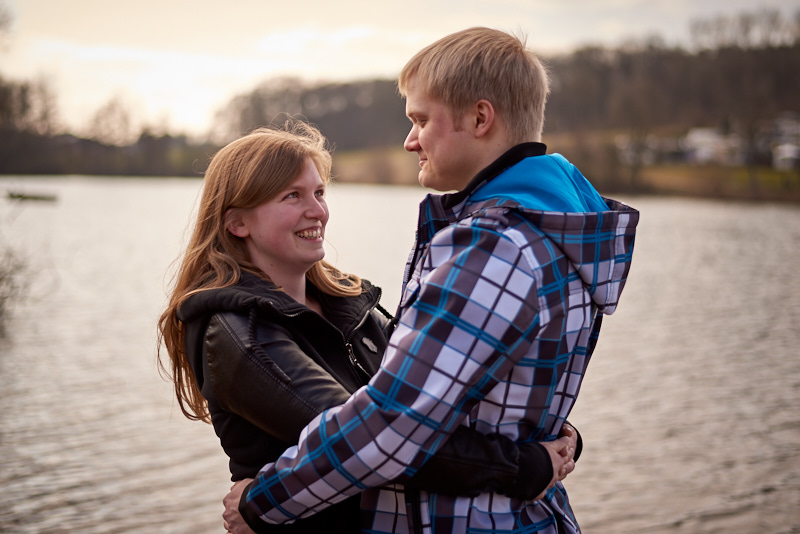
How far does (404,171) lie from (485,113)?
64835 millimetres

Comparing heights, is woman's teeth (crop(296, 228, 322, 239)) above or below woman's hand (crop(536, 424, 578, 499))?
above

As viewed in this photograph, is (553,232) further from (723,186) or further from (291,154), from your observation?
(723,186)

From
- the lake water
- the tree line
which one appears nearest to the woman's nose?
the lake water

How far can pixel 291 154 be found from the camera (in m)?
2.52

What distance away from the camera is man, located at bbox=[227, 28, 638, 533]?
5.26 ft

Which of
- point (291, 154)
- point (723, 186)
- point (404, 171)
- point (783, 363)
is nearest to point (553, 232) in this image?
point (291, 154)

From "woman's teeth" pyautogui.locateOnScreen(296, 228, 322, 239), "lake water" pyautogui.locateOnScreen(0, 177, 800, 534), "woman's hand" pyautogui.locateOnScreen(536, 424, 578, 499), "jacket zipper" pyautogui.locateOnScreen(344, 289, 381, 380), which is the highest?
"woman's teeth" pyautogui.locateOnScreen(296, 228, 322, 239)

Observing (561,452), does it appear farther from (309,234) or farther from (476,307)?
(309,234)

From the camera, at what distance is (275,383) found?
6.50 ft

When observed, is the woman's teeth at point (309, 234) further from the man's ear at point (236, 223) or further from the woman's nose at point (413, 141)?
the woman's nose at point (413, 141)

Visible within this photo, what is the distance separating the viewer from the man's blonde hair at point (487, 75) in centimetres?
183

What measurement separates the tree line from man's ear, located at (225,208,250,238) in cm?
5004

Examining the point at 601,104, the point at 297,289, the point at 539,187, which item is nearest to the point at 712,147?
the point at 601,104

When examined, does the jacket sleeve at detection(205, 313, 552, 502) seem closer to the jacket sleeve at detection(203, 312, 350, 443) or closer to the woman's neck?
the jacket sleeve at detection(203, 312, 350, 443)
